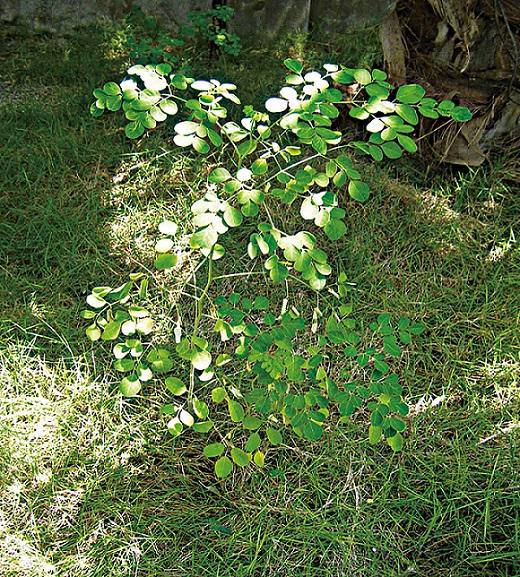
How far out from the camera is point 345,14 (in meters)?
3.34

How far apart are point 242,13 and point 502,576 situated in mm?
2614

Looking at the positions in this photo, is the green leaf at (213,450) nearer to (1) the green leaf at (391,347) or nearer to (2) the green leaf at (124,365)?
(2) the green leaf at (124,365)

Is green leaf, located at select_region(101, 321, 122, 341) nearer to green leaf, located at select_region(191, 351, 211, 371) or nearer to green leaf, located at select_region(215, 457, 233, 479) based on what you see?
green leaf, located at select_region(191, 351, 211, 371)

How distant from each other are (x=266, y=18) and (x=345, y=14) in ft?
1.22

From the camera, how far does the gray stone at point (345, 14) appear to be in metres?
3.33

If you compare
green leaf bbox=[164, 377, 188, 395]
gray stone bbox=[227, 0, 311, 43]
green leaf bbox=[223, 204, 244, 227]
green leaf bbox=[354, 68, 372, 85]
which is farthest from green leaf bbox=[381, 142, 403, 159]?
gray stone bbox=[227, 0, 311, 43]

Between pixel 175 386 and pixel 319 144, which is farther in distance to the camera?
pixel 175 386

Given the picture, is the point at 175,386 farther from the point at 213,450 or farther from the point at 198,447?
the point at 198,447

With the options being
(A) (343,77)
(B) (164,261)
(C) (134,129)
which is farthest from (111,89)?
(A) (343,77)

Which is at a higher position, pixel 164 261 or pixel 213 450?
pixel 164 261

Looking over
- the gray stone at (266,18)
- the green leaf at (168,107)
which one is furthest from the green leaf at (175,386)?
the gray stone at (266,18)

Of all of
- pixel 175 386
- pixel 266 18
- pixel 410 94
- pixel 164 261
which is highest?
pixel 410 94

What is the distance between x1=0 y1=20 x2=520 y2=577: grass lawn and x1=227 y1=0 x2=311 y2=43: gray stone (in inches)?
33.7

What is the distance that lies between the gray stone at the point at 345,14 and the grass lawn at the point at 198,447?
953 mm
